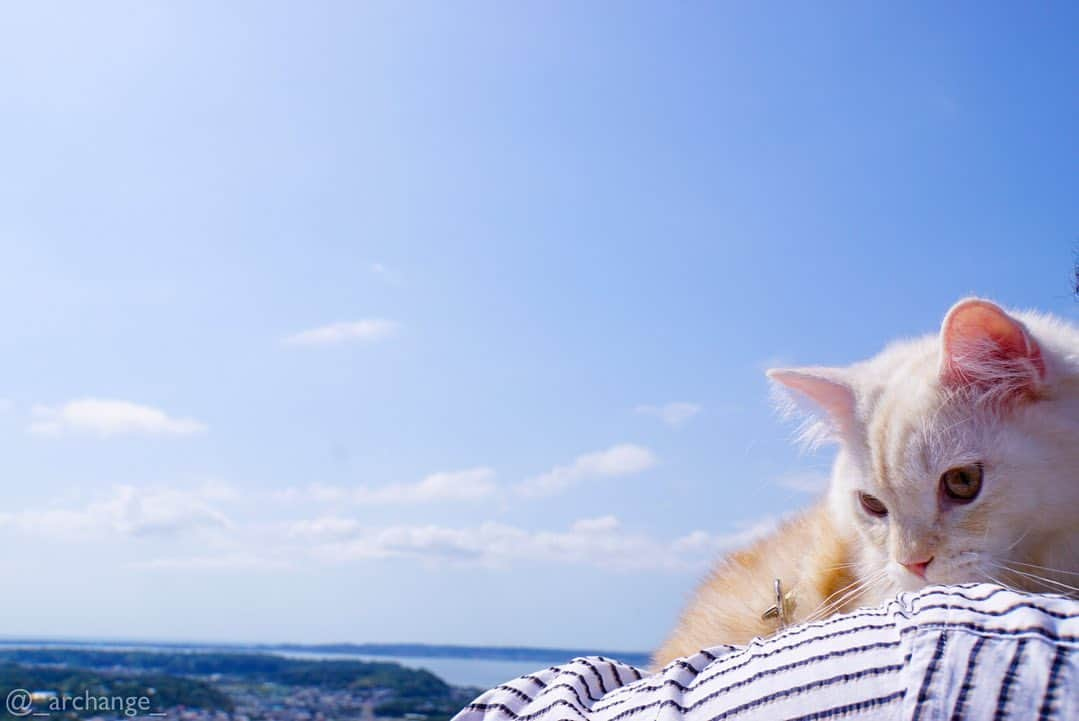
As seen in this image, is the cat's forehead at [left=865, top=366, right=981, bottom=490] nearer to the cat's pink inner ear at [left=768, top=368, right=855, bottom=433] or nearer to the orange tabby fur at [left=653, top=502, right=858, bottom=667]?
the cat's pink inner ear at [left=768, top=368, right=855, bottom=433]

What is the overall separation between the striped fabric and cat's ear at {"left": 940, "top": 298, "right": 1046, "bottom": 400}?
460 mm

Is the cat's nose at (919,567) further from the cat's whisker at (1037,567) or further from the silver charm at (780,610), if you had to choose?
the silver charm at (780,610)

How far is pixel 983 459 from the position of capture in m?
1.07

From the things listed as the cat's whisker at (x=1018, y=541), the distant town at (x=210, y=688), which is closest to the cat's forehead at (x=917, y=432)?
the cat's whisker at (x=1018, y=541)

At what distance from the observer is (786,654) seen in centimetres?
65

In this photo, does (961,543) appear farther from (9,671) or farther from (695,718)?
(9,671)

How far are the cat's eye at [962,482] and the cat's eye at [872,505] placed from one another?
0.40 ft

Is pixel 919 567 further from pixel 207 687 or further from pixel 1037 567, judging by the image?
pixel 207 687

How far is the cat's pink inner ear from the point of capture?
51.0 inches

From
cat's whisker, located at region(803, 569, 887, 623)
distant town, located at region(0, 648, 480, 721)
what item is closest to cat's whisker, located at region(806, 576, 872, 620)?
cat's whisker, located at region(803, 569, 887, 623)

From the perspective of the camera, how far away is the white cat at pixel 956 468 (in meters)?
1.05

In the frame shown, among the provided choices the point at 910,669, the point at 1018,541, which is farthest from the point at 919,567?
Answer: the point at 910,669

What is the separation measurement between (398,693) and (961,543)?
4376 mm

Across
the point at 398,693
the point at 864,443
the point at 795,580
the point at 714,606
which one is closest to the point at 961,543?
the point at 864,443
